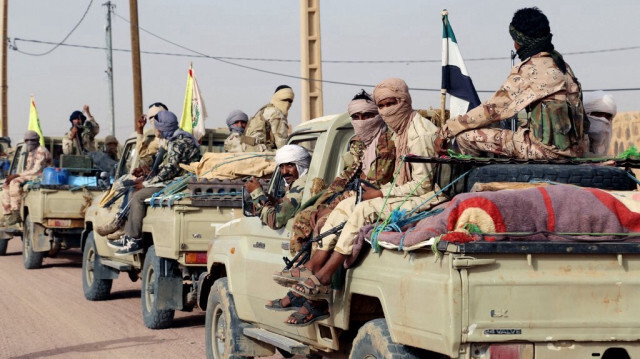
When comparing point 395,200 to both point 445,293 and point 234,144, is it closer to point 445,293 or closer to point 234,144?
point 445,293

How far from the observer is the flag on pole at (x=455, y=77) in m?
8.33

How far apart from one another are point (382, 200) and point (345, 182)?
96 centimetres

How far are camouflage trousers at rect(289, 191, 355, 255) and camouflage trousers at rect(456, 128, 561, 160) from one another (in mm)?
817

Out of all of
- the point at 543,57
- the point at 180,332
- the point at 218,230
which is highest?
the point at 543,57

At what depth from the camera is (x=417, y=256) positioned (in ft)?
15.4

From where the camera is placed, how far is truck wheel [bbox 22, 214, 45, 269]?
17.5 metres

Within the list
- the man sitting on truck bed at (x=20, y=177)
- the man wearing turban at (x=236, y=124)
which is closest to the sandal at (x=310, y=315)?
the man wearing turban at (x=236, y=124)

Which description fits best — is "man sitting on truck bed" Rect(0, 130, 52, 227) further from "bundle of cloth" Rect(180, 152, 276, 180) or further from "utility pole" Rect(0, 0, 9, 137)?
"utility pole" Rect(0, 0, 9, 137)

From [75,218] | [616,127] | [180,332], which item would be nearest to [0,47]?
[75,218]

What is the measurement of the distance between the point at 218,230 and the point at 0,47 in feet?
101

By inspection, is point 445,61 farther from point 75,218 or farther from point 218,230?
point 75,218

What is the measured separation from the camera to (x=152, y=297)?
10922 millimetres

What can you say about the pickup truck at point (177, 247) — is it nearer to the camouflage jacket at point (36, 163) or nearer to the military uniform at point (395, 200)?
the military uniform at point (395, 200)

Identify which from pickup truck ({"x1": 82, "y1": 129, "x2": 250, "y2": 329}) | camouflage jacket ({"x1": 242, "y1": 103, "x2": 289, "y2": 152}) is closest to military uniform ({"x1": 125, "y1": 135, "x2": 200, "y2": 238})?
pickup truck ({"x1": 82, "y1": 129, "x2": 250, "y2": 329})
